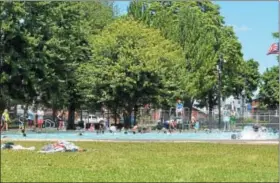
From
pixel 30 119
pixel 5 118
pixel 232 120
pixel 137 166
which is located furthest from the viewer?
pixel 232 120

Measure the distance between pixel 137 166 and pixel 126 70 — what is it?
25750mm

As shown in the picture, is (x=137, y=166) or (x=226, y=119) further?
(x=226, y=119)

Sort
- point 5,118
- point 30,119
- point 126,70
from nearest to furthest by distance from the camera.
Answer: point 5,118, point 30,119, point 126,70

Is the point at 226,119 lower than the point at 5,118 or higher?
higher

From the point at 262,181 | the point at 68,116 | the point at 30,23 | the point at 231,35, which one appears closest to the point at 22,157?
the point at 30,23

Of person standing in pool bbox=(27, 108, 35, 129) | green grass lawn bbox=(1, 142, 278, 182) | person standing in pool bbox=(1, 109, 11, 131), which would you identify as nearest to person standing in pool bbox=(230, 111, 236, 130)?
person standing in pool bbox=(27, 108, 35, 129)

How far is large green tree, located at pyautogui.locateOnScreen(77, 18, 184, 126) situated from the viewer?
37.5 m

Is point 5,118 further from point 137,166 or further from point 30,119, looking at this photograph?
point 30,119

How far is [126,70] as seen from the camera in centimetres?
3741

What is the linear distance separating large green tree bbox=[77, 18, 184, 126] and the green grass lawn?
2183cm

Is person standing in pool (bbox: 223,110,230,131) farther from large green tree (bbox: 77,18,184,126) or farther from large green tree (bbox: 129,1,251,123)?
large green tree (bbox: 77,18,184,126)

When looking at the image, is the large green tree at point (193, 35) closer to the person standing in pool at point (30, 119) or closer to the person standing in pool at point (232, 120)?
the person standing in pool at point (232, 120)

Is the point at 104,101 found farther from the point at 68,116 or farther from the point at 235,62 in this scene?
the point at 235,62

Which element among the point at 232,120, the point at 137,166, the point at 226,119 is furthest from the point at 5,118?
the point at 226,119
